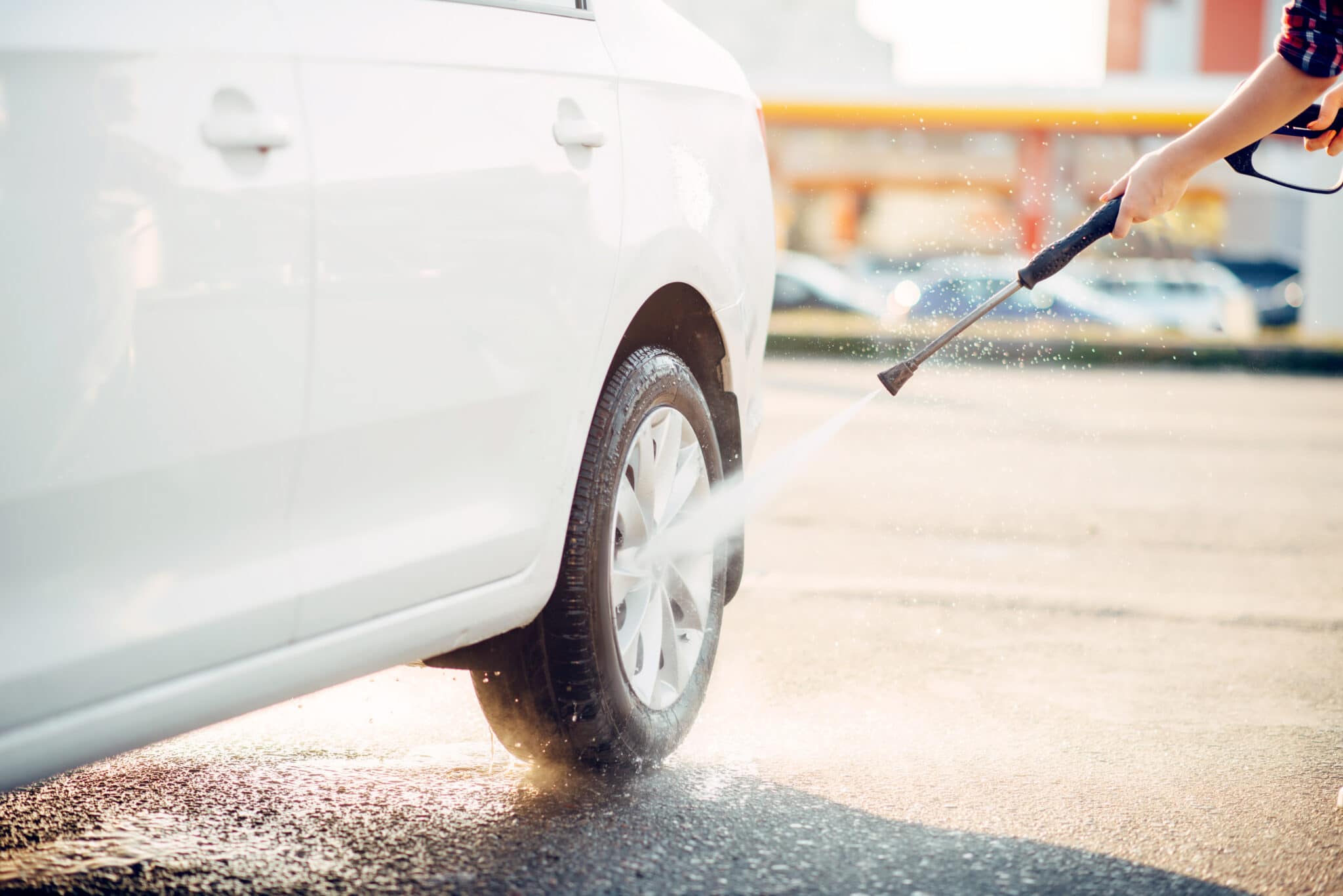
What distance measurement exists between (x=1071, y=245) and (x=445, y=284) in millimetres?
1663

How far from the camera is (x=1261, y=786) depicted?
3.57 meters

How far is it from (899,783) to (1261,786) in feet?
2.52

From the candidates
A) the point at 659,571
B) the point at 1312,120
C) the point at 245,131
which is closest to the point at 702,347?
the point at 659,571

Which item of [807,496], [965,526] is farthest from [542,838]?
[807,496]

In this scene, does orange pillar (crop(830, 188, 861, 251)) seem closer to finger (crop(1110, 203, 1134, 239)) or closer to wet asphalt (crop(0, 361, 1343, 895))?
wet asphalt (crop(0, 361, 1343, 895))

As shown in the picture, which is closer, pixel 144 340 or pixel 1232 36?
pixel 144 340

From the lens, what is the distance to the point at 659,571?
352 centimetres

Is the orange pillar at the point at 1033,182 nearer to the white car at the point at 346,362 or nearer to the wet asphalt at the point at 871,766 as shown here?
the wet asphalt at the point at 871,766

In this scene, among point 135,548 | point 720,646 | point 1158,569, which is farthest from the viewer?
point 1158,569

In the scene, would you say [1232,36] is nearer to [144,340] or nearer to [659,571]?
[659,571]

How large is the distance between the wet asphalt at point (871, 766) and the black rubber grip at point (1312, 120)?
1.38 m

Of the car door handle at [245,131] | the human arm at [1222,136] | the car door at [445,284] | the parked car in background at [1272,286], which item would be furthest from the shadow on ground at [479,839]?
the parked car in background at [1272,286]

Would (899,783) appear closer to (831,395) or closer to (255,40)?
(255,40)

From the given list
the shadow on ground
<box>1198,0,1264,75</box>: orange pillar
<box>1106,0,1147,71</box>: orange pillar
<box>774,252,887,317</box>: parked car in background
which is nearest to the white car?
the shadow on ground
